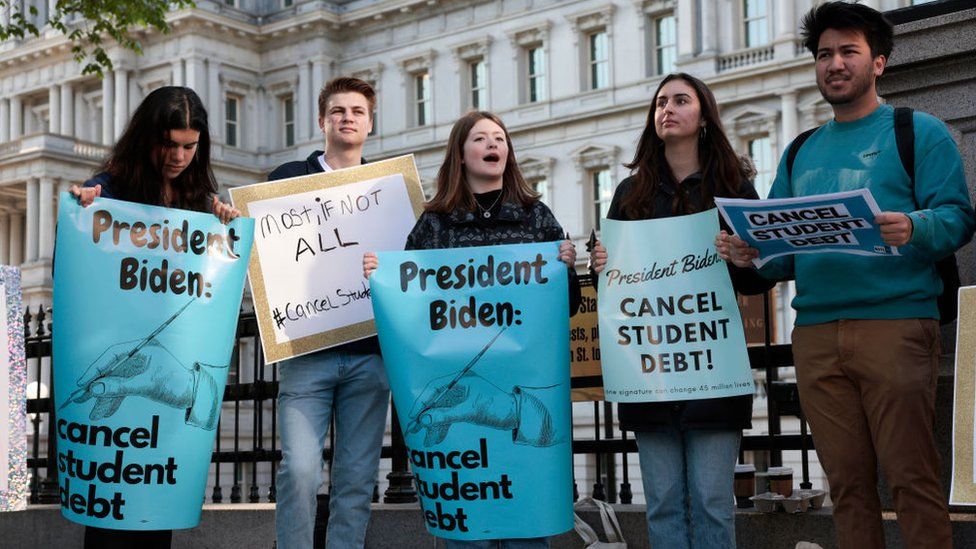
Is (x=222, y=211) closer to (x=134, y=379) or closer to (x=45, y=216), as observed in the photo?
(x=134, y=379)

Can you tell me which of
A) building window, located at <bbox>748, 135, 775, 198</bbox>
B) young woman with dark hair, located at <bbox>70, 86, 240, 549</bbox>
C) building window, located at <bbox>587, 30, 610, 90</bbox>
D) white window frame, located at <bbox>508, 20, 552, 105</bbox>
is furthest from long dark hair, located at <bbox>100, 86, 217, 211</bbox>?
white window frame, located at <bbox>508, 20, 552, 105</bbox>

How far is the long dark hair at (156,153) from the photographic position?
408 cm

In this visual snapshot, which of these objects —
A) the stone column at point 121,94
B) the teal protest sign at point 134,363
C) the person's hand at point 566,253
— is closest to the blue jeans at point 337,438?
the teal protest sign at point 134,363

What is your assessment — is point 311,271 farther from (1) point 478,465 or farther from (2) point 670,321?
(2) point 670,321

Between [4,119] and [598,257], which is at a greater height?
[4,119]

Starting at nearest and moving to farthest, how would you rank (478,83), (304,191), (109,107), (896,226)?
(896,226), (304,191), (478,83), (109,107)

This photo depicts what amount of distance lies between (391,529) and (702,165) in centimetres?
274

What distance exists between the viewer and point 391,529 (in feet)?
20.0

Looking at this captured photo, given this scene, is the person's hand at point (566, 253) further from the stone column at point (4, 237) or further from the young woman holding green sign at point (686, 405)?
the stone column at point (4, 237)

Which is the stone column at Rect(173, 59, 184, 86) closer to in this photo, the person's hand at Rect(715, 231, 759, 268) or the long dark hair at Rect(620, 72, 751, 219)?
the long dark hair at Rect(620, 72, 751, 219)

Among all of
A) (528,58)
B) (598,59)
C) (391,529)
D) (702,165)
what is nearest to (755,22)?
(598,59)

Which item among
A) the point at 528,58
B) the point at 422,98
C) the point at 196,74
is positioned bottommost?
the point at 422,98

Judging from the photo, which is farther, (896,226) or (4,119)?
(4,119)

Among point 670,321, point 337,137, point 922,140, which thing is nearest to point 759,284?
point 670,321
